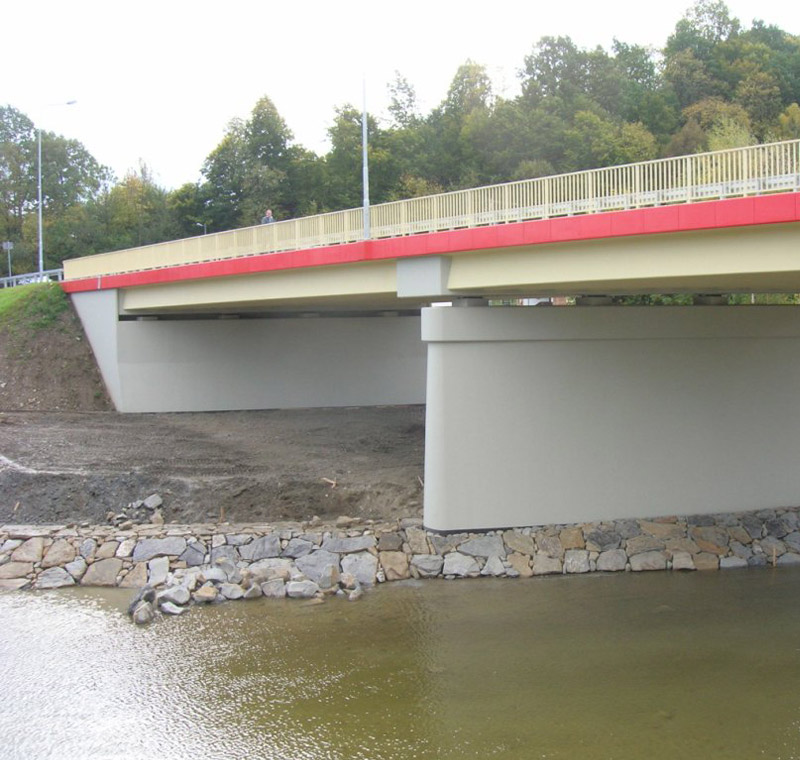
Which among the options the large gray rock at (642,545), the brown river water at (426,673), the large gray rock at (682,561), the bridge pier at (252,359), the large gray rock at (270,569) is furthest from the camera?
the bridge pier at (252,359)

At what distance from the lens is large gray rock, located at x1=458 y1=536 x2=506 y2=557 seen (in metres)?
19.7

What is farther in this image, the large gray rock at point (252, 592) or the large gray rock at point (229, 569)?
the large gray rock at point (229, 569)

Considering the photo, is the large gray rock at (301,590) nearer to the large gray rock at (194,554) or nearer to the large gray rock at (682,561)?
the large gray rock at (194,554)

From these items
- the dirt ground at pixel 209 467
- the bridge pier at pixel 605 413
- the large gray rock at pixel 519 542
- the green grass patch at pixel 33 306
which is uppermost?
the green grass patch at pixel 33 306

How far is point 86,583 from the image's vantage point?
19703 millimetres

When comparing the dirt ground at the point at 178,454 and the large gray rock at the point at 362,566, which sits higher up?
the dirt ground at the point at 178,454

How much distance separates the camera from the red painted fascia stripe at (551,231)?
47.4 ft

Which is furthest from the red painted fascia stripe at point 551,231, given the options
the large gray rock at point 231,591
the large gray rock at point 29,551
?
the large gray rock at point 29,551

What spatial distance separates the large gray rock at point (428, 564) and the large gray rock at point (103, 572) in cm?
597

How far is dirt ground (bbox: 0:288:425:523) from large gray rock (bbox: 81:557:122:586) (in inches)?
105

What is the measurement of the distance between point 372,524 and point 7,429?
14.5 meters

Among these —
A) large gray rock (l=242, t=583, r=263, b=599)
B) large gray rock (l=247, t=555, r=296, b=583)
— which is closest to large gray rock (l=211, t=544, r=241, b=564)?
large gray rock (l=247, t=555, r=296, b=583)

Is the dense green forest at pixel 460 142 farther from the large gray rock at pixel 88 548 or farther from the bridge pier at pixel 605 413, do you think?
the large gray rock at pixel 88 548

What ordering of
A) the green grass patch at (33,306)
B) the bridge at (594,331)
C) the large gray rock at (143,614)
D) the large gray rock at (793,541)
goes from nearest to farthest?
the bridge at (594,331), the large gray rock at (143,614), the large gray rock at (793,541), the green grass patch at (33,306)
